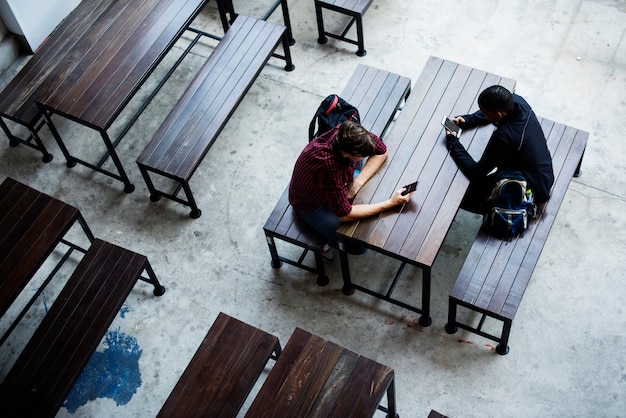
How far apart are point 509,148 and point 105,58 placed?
9.98 feet

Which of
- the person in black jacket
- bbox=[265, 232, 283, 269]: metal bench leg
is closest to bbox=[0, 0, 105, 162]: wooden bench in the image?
bbox=[265, 232, 283, 269]: metal bench leg

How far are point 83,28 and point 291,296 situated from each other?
2.62m

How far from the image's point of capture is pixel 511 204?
4.85 m

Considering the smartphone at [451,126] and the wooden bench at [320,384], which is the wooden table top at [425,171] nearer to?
the smartphone at [451,126]

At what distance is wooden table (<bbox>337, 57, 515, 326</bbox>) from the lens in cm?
473

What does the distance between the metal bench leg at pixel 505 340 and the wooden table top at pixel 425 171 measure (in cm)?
62

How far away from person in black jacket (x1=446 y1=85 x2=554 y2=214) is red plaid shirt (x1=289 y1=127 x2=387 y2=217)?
0.57m

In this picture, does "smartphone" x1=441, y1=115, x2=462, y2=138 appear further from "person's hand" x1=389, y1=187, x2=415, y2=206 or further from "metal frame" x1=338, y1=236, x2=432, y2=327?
"metal frame" x1=338, y1=236, x2=432, y2=327

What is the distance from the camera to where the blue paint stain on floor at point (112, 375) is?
16.8 ft

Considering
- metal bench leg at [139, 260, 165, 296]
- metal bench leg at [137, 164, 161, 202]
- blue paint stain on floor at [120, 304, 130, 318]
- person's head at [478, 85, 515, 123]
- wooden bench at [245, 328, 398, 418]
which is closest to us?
wooden bench at [245, 328, 398, 418]

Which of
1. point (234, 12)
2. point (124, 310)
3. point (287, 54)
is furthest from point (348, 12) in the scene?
point (124, 310)

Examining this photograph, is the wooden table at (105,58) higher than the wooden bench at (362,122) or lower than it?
higher

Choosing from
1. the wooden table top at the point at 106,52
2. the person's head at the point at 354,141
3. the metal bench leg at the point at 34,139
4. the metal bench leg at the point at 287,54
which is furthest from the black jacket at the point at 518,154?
the metal bench leg at the point at 34,139

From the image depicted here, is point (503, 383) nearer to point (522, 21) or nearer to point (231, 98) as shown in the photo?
point (231, 98)
